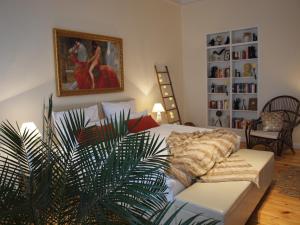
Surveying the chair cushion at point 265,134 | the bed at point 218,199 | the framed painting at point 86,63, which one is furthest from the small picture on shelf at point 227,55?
the bed at point 218,199

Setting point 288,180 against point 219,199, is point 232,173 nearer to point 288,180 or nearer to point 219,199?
point 219,199

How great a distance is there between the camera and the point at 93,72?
3.89 meters

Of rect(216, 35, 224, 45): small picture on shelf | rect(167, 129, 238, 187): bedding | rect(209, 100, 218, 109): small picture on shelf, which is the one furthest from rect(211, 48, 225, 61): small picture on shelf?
rect(167, 129, 238, 187): bedding

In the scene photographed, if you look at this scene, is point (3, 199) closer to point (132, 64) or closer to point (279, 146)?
point (132, 64)

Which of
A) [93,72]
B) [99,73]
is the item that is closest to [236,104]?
[99,73]

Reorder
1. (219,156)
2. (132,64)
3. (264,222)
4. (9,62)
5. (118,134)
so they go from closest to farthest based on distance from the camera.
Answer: (118,134) → (264,222) → (219,156) → (9,62) → (132,64)

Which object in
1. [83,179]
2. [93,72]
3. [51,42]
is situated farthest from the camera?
[93,72]

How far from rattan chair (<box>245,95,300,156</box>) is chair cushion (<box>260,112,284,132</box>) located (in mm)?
91

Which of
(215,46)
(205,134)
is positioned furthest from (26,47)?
(215,46)

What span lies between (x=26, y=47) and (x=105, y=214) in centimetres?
289

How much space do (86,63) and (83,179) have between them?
123 inches

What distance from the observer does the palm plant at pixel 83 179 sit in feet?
2.76

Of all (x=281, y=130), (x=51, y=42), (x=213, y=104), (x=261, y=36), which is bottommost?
(x=281, y=130)

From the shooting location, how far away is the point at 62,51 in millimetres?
3467
